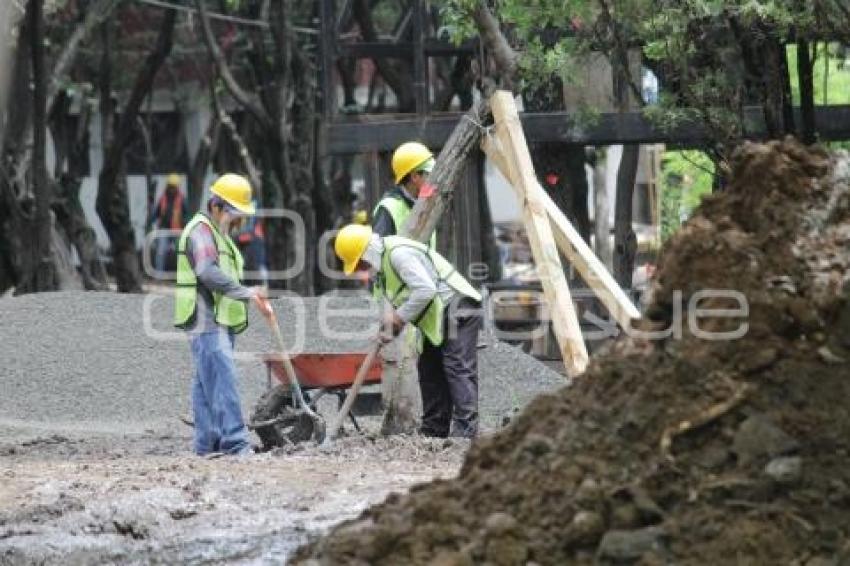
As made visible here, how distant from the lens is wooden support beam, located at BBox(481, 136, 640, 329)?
44.1ft

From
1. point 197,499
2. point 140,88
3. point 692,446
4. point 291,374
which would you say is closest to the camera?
point 692,446

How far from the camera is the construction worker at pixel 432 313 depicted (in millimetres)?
13609

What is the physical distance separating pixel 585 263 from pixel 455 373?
1.15 metres

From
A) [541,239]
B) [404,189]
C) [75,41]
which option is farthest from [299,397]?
[75,41]

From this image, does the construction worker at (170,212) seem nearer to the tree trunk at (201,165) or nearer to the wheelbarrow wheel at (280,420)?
the tree trunk at (201,165)

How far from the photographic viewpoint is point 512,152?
14195 millimetres

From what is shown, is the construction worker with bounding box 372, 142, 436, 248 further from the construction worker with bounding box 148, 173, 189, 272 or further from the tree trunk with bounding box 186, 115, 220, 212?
the construction worker with bounding box 148, 173, 189, 272

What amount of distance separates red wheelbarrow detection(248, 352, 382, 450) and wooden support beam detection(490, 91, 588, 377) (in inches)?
59.3

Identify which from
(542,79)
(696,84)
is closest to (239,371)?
(542,79)

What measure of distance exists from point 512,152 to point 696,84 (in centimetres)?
137

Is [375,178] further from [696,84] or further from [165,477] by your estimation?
[165,477]

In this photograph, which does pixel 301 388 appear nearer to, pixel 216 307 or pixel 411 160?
pixel 216 307

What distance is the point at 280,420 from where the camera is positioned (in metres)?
14.7

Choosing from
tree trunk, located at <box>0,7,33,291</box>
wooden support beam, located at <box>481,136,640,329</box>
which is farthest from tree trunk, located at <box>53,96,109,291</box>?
wooden support beam, located at <box>481,136,640,329</box>
